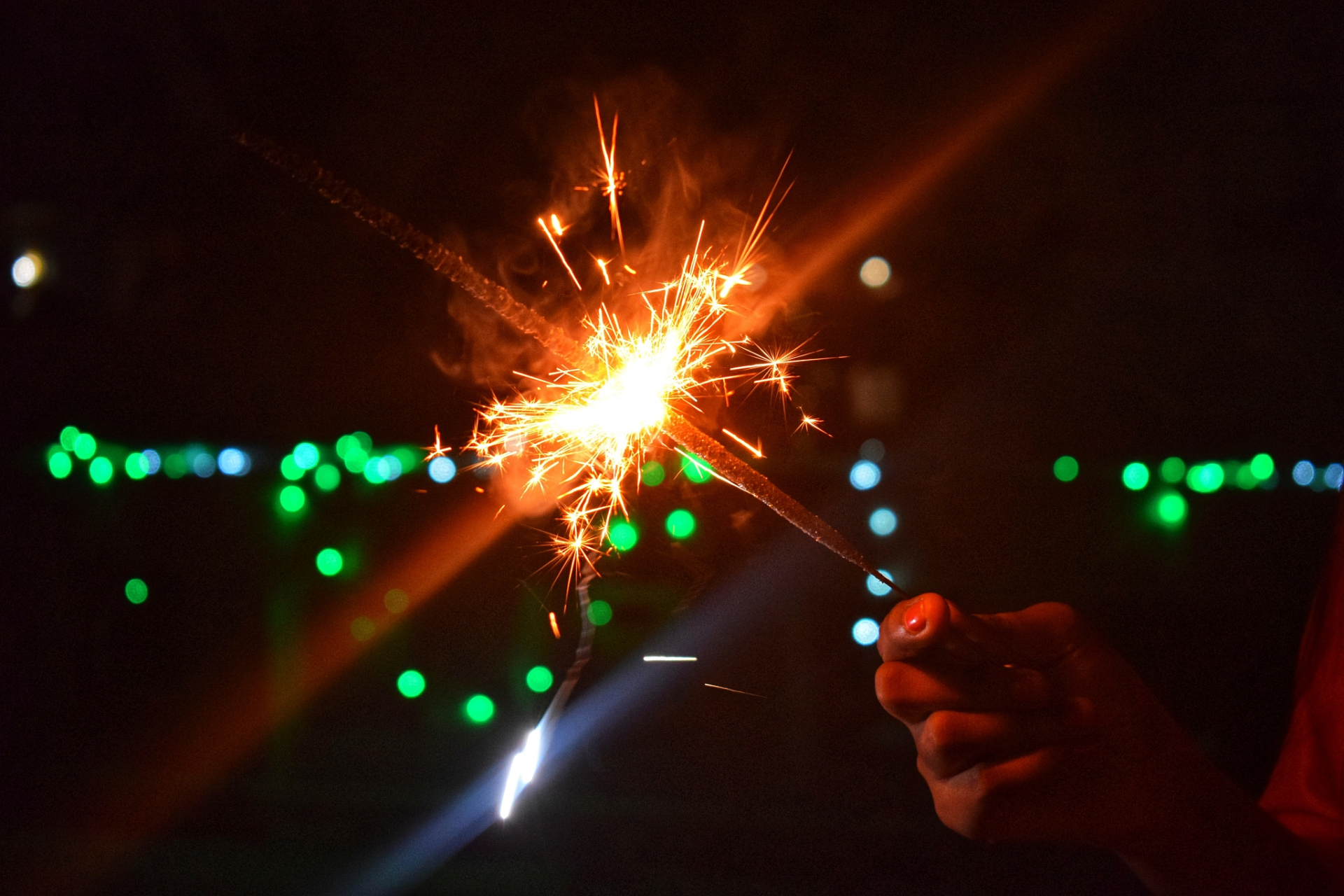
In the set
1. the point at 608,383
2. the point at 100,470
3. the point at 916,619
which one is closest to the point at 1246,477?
the point at 916,619

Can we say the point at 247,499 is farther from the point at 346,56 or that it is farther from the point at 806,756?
the point at 806,756

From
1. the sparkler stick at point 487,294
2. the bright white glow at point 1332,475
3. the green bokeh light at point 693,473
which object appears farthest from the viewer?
the bright white glow at point 1332,475

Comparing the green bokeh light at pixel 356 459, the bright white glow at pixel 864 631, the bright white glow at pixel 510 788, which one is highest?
the green bokeh light at pixel 356 459

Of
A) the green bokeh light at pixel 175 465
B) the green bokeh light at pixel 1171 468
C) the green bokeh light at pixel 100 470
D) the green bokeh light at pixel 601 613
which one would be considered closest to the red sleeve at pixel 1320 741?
the green bokeh light at pixel 1171 468

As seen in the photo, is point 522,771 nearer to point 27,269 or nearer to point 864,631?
point 864,631

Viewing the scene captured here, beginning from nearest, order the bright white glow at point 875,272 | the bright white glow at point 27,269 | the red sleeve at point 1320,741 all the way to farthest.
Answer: the red sleeve at point 1320,741 → the bright white glow at point 875,272 → the bright white glow at point 27,269

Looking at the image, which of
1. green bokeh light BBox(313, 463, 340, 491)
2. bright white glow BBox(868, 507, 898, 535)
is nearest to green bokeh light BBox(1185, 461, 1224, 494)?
bright white glow BBox(868, 507, 898, 535)

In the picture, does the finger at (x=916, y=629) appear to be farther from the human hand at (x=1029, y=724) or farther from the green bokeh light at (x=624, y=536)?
the green bokeh light at (x=624, y=536)
